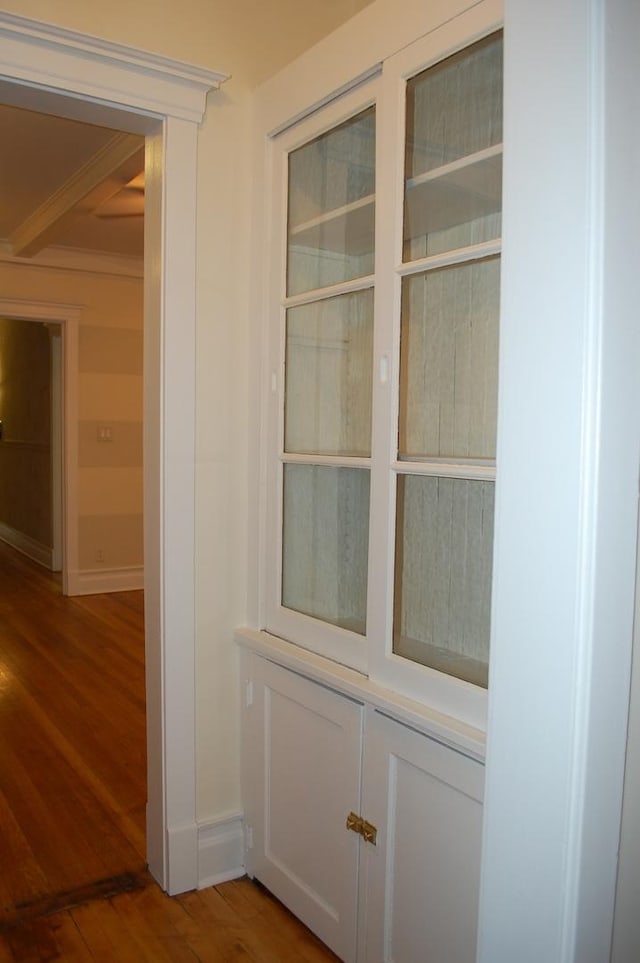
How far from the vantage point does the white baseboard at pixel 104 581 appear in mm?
6363

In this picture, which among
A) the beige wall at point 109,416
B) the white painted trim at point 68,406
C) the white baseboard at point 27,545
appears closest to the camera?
the white painted trim at point 68,406

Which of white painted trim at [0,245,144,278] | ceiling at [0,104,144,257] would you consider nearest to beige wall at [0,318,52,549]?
white painted trim at [0,245,144,278]

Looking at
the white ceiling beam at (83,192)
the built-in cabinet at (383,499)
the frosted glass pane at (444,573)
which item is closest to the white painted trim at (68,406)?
the white ceiling beam at (83,192)

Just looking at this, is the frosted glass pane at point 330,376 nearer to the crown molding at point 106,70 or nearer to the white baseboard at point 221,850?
the crown molding at point 106,70

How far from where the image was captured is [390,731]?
5.74 feet

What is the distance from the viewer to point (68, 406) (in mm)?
6207

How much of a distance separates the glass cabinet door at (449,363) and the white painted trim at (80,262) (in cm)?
489

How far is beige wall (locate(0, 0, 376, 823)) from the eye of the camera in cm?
223

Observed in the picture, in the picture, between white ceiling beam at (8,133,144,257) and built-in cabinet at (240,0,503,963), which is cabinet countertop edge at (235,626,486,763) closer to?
built-in cabinet at (240,0,503,963)

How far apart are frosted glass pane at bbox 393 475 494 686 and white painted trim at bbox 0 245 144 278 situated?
5066 millimetres

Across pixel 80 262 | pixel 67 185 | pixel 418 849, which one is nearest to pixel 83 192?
pixel 67 185

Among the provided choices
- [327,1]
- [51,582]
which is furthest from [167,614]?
[51,582]

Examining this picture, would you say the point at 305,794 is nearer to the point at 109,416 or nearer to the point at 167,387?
the point at 167,387

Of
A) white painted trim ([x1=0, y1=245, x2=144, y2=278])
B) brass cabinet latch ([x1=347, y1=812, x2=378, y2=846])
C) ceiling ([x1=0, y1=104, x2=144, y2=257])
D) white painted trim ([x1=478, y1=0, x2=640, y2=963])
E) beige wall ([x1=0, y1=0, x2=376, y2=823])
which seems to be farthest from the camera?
white painted trim ([x1=0, y1=245, x2=144, y2=278])
